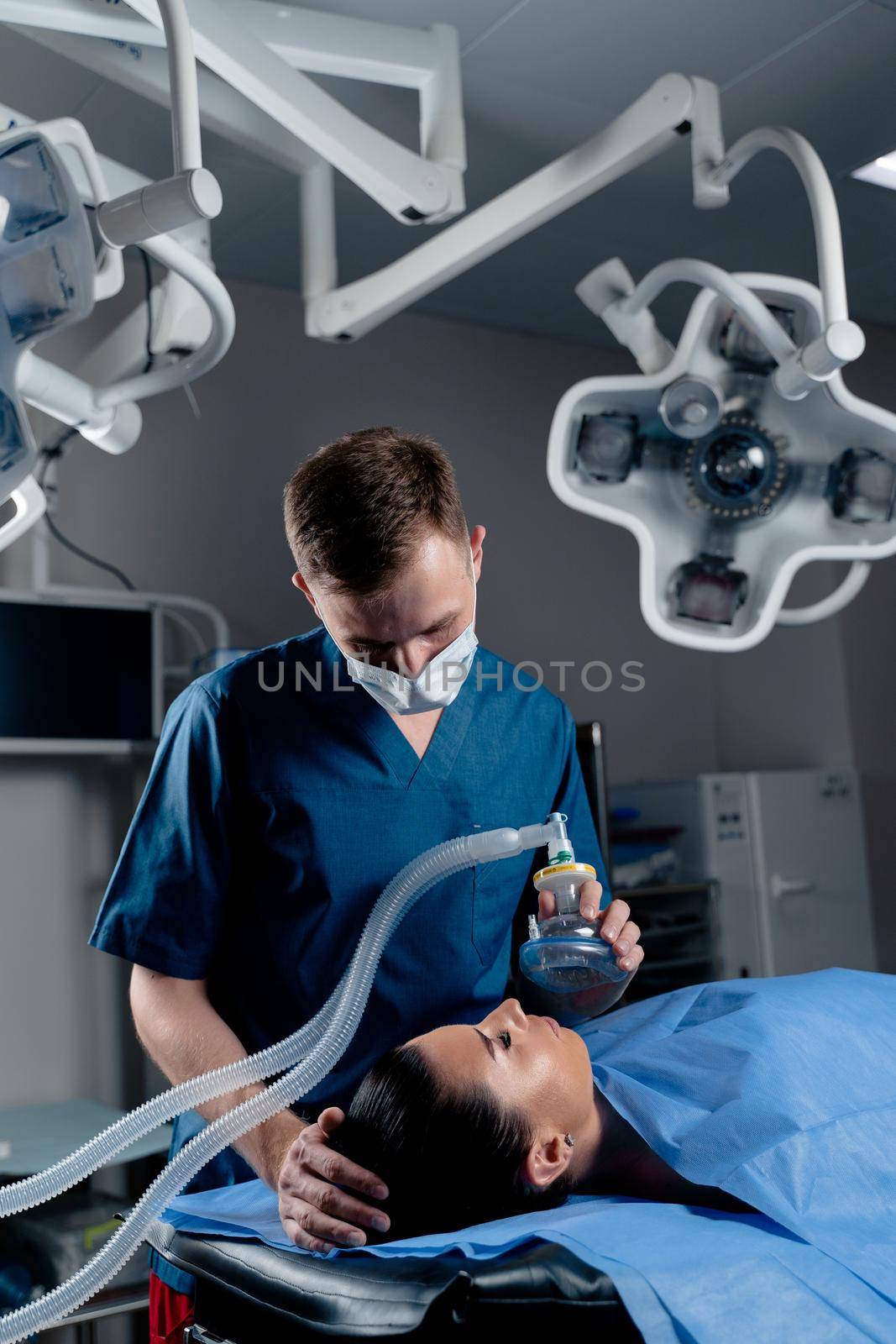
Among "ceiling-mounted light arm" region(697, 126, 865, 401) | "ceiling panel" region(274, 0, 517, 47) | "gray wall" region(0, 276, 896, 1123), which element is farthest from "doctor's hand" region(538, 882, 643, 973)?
"gray wall" region(0, 276, 896, 1123)

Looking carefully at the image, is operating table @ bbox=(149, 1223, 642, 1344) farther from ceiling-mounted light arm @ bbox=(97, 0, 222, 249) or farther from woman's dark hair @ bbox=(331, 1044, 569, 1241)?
ceiling-mounted light arm @ bbox=(97, 0, 222, 249)

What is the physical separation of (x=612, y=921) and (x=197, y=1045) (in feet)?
1.49

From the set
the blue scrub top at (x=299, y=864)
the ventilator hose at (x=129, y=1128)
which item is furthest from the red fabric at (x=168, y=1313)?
the ventilator hose at (x=129, y=1128)

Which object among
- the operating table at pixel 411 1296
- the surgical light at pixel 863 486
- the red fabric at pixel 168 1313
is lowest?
the red fabric at pixel 168 1313

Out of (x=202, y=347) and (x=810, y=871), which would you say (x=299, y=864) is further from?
(x=810, y=871)

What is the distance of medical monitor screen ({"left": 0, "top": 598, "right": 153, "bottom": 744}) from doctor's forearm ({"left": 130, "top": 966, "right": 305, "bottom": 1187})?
153cm

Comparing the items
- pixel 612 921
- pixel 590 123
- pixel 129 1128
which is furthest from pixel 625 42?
pixel 129 1128

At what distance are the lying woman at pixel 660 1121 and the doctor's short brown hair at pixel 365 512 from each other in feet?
1.63

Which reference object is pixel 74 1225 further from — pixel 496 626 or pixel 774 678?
pixel 774 678

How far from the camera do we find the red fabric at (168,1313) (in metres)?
1.30

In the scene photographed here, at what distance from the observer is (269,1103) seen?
116cm

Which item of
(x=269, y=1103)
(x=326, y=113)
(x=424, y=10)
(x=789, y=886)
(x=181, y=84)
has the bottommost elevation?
(x=269, y=1103)

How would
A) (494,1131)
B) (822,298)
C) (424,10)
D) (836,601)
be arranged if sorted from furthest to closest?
(424,10)
(836,601)
(822,298)
(494,1131)

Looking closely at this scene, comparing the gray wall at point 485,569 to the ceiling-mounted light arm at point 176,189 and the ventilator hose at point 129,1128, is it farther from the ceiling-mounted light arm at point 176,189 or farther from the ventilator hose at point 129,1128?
the ceiling-mounted light arm at point 176,189
